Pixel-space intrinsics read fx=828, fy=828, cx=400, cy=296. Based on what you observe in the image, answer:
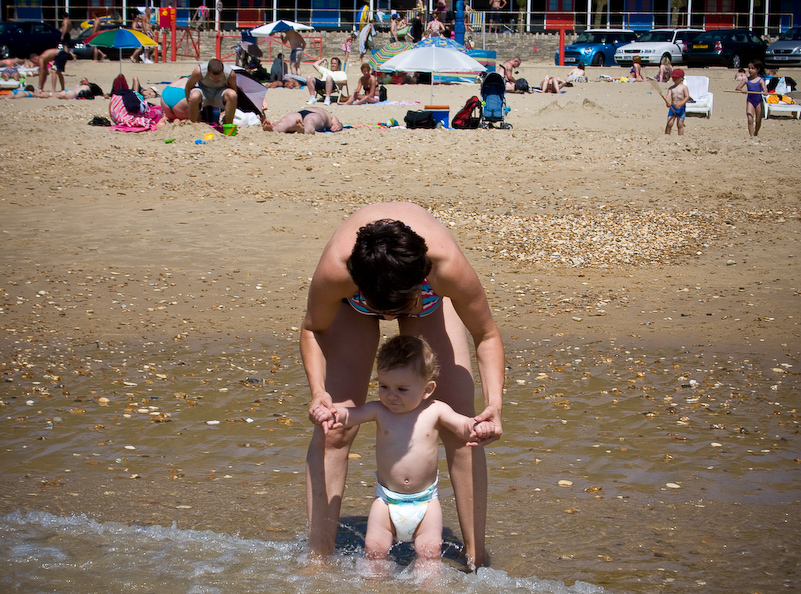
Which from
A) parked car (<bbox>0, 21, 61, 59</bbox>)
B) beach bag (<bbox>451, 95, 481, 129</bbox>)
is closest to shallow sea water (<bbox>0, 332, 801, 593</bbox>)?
beach bag (<bbox>451, 95, 481, 129</bbox>)

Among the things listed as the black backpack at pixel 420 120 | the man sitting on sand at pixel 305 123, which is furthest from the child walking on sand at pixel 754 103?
the man sitting on sand at pixel 305 123

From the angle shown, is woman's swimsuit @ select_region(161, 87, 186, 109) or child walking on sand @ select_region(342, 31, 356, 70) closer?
woman's swimsuit @ select_region(161, 87, 186, 109)

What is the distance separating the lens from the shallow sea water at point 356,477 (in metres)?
3.38

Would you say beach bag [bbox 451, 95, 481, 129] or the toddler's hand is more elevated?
beach bag [bbox 451, 95, 481, 129]

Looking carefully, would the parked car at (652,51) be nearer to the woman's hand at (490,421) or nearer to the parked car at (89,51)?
the parked car at (89,51)

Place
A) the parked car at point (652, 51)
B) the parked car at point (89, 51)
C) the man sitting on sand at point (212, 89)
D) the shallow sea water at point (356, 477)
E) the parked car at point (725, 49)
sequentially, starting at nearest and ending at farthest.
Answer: the shallow sea water at point (356, 477)
the man sitting on sand at point (212, 89)
the parked car at point (725, 49)
the parked car at point (89, 51)
the parked car at point (652, 51)

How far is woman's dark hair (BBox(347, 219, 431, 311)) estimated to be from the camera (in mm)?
2510

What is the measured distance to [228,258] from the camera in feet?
26.2

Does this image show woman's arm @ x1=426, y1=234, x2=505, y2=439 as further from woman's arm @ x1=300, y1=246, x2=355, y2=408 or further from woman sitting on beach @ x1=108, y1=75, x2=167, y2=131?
woman sitting on beach @ x1=108, y1=75, x2=167, y2=131

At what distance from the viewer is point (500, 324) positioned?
6496 mm

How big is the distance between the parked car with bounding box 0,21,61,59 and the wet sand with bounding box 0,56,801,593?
54.7 feet

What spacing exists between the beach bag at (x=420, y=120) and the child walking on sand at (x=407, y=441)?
11.9 metres

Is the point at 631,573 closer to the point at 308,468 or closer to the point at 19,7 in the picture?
the point at 308,468

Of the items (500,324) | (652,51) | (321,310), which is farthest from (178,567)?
(652,51)
